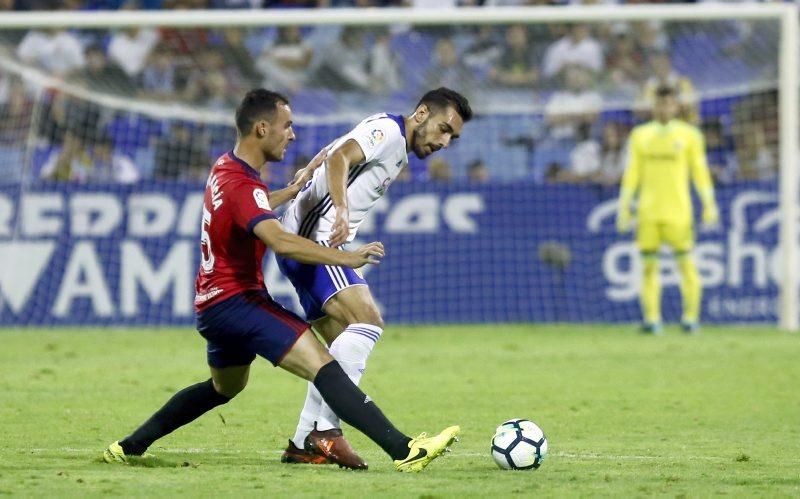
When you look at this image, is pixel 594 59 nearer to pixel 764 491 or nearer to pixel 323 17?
pixel 323 17

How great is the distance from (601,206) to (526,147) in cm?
123

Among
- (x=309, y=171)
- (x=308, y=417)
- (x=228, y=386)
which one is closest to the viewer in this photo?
(x=228, y=386)

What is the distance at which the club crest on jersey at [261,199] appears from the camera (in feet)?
23.0

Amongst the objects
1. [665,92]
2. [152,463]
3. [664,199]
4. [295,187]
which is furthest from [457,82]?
[152,463]

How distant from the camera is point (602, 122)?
1798cm

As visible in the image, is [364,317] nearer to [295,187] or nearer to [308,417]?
[308,417]

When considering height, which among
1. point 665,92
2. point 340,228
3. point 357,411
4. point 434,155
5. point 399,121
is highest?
point 665,92

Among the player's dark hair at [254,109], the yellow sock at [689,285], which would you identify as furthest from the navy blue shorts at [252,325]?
the yellow sock at [689,285]

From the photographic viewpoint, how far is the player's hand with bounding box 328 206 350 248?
23.9 ft

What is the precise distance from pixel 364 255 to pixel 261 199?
614mm

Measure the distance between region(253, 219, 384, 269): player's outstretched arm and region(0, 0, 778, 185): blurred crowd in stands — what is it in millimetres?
10460

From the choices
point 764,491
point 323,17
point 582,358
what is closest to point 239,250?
point 764,491

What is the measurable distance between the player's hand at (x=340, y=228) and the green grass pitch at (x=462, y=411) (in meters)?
1.13

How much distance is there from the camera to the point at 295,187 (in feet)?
26.5
